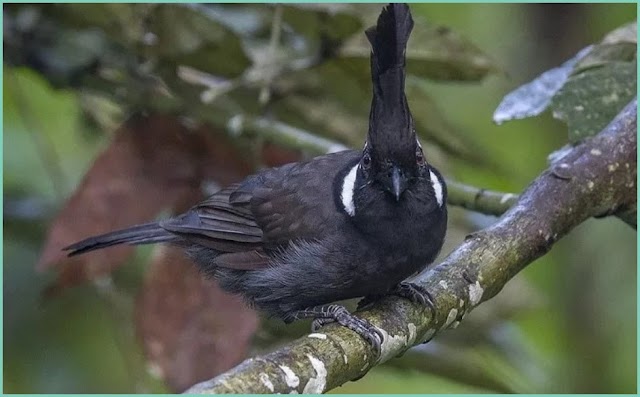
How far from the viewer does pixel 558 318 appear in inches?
168

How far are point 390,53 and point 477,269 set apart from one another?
0.58 meters

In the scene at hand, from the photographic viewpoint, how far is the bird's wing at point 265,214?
A: 9.66 feet

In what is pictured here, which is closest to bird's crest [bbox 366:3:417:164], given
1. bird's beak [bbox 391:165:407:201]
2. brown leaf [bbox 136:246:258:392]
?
bird's beak [bbox 391:165:407:201]

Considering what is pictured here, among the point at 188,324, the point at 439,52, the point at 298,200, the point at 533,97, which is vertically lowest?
the point at 188,324

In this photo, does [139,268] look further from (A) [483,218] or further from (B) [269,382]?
(B) [269,382]

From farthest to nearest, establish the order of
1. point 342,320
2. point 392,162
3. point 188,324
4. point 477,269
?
1. point 188,324
2. point 392,162
3. point 477,269
4. point 342,320

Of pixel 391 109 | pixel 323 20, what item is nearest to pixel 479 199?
pixel 391 109

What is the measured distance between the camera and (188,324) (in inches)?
113

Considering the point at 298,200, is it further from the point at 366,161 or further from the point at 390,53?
the point at 390,53

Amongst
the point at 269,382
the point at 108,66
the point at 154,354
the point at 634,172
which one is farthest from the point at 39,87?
the point at 269,382

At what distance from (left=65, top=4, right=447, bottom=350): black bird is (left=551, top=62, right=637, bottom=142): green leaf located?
0.41 metres

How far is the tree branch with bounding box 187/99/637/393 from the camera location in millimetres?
1794

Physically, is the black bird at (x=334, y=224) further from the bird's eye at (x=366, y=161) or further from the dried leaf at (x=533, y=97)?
the dried leaf at (x=533, y=97)

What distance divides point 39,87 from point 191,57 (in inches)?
68.7
